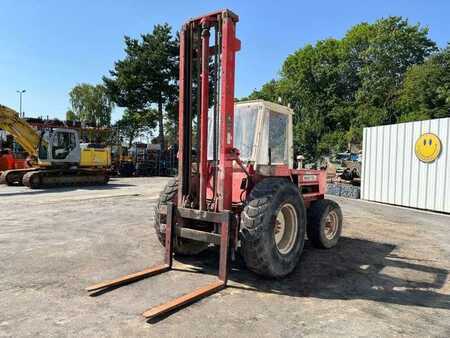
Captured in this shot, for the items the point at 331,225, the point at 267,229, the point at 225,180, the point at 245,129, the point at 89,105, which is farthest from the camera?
the point at 89,105

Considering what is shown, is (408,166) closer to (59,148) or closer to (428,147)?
(428,147)

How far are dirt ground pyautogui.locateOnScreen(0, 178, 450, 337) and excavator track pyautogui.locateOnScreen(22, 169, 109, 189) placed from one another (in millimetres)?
9881

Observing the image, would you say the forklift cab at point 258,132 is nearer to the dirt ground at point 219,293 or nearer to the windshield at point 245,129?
the windshield at point 245,129

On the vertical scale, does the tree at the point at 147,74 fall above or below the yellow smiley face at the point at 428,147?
above

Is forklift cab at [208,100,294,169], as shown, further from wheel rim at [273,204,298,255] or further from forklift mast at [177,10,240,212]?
wheel rim at [273,204,298,255]

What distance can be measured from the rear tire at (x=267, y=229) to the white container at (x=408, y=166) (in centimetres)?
918

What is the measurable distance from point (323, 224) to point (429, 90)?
28864 mm

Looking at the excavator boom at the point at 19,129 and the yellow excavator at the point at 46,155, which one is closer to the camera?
the yellow excavator at the point at 46,155

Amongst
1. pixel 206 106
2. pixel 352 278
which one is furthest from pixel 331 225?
pixel 206 106

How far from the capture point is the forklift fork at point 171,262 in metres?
4.03

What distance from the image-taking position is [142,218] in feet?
31.1

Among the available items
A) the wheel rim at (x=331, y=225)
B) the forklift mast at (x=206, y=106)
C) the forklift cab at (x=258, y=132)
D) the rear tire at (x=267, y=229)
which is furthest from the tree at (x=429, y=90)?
the forklift mast at (x=206, y=106)

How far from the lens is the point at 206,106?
5.28 meters

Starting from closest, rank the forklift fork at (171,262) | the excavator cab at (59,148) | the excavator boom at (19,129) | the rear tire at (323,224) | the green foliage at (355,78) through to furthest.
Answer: the forklift fork at (171,262)
the rear tire at (323,224)
the excavator cab at (59,148)
the excavator boom at (19,129)
the green foliage at (355,78)
